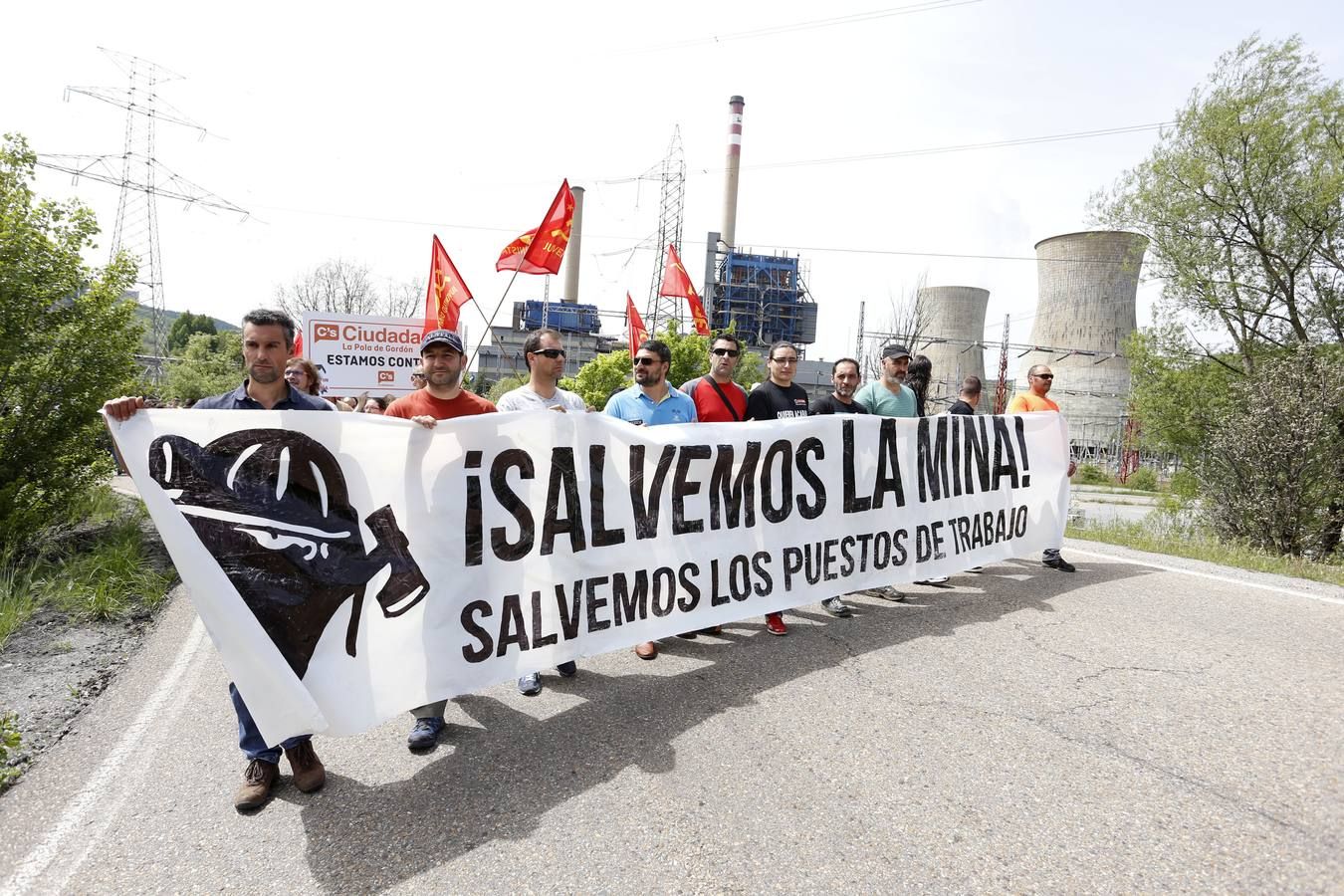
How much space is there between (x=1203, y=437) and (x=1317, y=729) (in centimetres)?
1583

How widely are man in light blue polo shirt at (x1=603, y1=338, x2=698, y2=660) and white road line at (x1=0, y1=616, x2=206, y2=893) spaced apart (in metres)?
2.66

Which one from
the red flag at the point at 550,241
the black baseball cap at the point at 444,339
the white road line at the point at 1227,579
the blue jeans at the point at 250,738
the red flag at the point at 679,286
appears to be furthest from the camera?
the red flag at the point at 679,286

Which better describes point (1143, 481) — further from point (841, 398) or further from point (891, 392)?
point (841, 398)

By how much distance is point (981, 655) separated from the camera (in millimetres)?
4105

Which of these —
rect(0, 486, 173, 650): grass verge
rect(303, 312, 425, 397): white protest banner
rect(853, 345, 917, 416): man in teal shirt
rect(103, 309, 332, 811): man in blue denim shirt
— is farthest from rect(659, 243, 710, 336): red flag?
rect(103, 309, 332, 811): man in blue denim shirt

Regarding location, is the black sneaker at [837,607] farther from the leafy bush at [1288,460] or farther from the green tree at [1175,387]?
the green tree at [1175,387]

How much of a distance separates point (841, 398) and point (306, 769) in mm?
4253

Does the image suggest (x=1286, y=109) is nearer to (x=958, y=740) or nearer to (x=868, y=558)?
(x=868, y=558)

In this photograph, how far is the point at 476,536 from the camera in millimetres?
3275

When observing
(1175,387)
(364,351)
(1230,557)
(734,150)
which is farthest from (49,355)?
(734,150)

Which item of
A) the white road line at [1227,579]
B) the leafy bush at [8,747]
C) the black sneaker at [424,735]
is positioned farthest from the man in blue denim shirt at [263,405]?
the white road line at [1227,579]

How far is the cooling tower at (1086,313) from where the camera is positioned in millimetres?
26859

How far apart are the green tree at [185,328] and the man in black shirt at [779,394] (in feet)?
299

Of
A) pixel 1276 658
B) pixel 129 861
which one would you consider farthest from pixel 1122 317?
pixel 129 861
